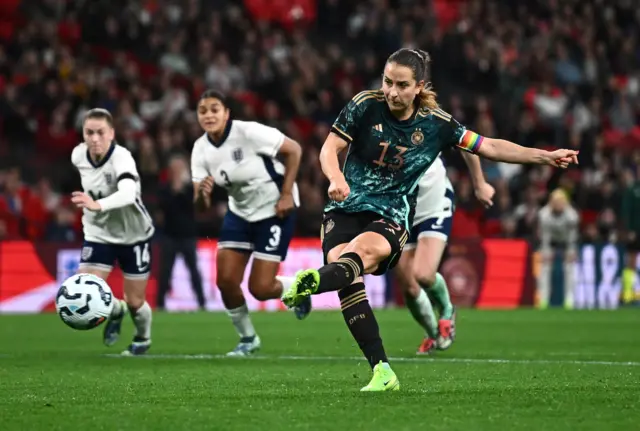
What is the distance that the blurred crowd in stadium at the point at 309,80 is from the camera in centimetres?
2095

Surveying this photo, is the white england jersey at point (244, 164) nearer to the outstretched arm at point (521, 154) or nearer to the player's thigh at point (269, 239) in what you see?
the player's thigh at point (269, 239)

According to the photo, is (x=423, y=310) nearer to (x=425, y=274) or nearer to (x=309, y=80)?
(x=425, y=274)

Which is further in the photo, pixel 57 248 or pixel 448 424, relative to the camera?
pixel 57 248

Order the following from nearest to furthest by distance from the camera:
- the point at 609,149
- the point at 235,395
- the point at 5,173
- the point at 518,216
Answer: the point at 235,395 < the point at 5,173 < the point at 518,216 < the point at 609,149

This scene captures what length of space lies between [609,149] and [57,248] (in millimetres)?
10800

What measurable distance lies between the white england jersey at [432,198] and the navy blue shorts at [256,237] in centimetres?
127

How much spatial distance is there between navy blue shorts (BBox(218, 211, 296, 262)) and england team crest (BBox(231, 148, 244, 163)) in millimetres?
500

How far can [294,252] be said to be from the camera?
19.5m

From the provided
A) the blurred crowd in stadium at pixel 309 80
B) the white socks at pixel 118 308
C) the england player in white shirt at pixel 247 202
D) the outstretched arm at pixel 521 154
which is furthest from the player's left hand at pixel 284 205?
the blurred crowd in stadium at pixel 309 80

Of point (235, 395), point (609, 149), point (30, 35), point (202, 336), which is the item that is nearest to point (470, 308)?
point (609, 149)

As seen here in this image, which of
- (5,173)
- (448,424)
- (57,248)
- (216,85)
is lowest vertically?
(448,424)

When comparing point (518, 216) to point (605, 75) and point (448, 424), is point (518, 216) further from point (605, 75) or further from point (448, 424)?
point (448, 424)

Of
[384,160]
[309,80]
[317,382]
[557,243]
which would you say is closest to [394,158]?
[384,160]

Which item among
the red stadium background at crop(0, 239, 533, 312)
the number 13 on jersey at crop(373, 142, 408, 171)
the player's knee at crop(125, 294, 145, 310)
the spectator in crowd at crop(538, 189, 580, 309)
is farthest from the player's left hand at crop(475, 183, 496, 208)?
the spectator in crowd at crop(538, 189, 580, 309)
